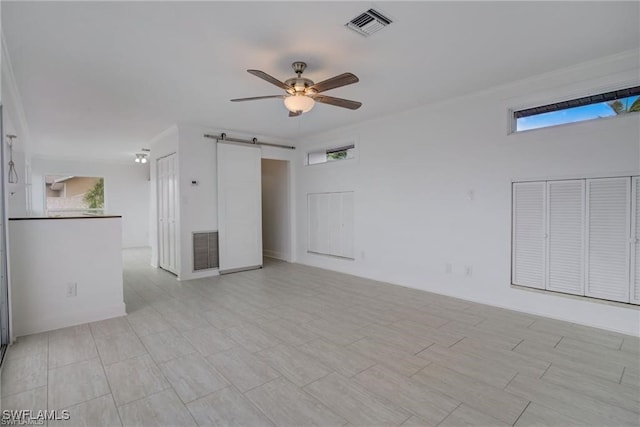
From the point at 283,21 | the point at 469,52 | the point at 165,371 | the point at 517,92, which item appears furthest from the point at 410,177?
the point at 165,371

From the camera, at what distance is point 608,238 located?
313cm

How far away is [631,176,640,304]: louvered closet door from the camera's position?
2973mm

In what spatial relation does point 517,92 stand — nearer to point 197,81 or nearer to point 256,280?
point 197,81

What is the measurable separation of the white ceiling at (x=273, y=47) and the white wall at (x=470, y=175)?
30 cm

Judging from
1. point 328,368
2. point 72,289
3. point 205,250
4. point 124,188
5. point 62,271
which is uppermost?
point 124,188

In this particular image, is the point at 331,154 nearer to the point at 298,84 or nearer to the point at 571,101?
the point at 298,84

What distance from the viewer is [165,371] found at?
2391mm

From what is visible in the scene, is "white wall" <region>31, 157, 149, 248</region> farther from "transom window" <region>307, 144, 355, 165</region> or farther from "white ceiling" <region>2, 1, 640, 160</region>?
"transom window" <region>307, 144, 355, 165</region>

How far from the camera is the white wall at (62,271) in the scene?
10.1ft

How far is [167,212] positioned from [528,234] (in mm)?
5949

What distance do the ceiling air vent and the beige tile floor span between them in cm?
275

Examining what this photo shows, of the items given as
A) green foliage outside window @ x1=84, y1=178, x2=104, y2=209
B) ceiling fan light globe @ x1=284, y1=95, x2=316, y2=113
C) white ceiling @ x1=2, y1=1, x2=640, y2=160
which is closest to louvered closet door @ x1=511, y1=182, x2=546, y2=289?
white ceiling @ x1=2, y1=1, x2=640, y2=160

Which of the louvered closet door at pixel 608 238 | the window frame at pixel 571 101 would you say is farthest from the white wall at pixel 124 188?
the louvered closet door at pixel 608 238

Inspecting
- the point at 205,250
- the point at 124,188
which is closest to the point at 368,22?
the point at 205,250
